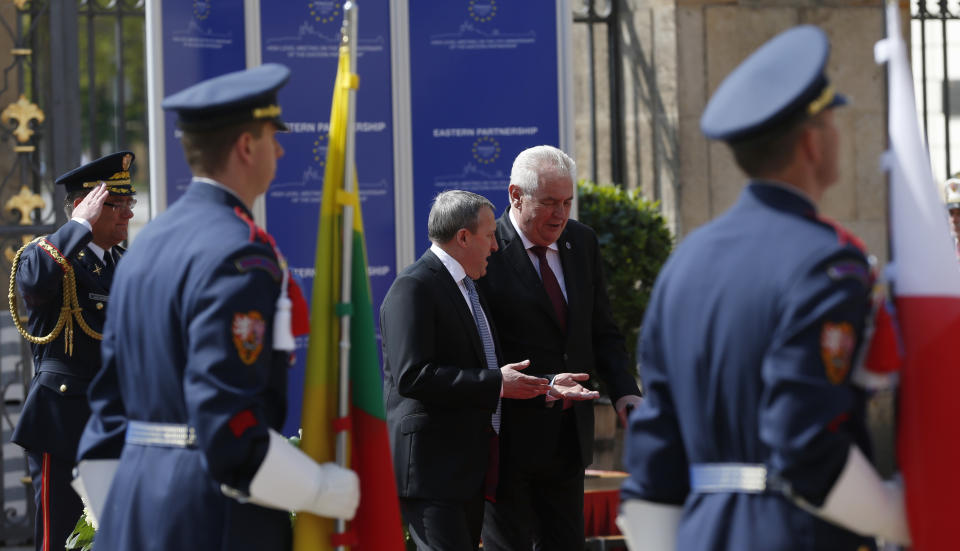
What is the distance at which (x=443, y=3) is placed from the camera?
269 inches

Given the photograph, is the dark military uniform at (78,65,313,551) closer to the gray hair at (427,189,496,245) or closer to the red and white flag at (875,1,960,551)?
the red and white flag at (875,1,960,551)

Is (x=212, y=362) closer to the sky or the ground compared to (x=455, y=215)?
closer to the ground

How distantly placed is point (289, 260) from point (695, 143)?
11.9ft

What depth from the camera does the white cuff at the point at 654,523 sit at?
2.88 meters

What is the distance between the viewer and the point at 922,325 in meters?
2.64

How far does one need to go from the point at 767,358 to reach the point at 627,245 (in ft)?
20.0

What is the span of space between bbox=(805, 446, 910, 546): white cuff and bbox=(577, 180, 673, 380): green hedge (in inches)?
228

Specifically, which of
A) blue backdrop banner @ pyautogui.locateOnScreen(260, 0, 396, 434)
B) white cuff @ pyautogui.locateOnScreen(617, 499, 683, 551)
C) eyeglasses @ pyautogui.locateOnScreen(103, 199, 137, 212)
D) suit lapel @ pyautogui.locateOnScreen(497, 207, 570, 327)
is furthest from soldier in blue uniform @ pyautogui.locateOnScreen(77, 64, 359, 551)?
blue backdrop banner @ pyautogui.locateOnScreen(260, 0, 396, 434)

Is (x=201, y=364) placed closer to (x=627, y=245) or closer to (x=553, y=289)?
(x=553, y=289)

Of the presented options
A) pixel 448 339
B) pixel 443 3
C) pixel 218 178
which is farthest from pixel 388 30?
pixel 218 178

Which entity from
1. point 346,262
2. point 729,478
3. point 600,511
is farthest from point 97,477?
point 600,511

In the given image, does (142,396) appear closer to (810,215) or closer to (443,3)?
(810,215)

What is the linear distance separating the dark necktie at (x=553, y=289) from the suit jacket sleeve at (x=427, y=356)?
547mm

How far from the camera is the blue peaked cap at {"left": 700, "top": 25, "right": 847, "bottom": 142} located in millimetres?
2637
